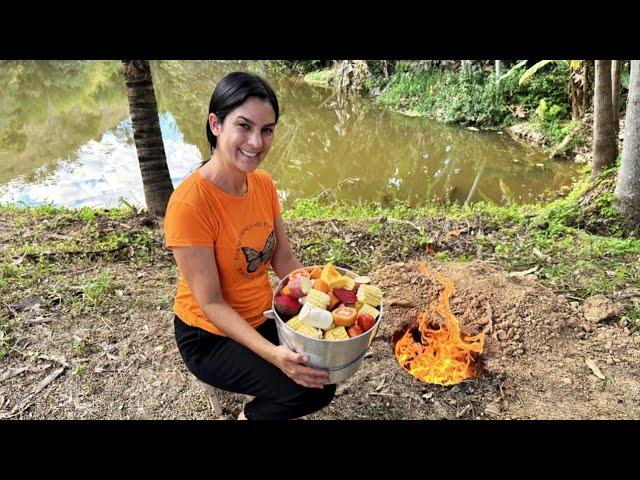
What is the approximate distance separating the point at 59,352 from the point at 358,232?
2.83 m

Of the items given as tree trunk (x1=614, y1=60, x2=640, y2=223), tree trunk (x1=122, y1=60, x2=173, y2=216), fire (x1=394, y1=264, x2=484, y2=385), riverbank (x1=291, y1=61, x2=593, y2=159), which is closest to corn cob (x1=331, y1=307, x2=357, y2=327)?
fire (x1=394, y1=264, x2=484, y2=385)

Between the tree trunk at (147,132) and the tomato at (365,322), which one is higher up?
the tree trunk at (147,132)

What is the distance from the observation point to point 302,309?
70.4 inches

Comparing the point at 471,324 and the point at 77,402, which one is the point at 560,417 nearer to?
the point at 471,324

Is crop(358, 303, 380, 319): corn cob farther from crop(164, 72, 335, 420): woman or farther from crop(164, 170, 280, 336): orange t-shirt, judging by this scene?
crop(164, 170, 280, 336): orange t-shirt

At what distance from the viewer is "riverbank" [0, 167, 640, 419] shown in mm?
2525

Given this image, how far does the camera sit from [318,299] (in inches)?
71.2

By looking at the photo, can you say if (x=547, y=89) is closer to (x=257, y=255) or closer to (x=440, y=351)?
(x=440, y=351)

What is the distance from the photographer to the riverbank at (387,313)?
2.53 metres

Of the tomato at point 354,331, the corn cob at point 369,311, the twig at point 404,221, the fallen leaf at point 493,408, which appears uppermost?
the corn cob at point 369,311

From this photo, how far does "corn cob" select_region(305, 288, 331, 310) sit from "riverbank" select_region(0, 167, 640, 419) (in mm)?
1002

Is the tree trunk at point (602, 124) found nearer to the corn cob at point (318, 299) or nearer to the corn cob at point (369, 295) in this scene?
the corn cob at point (369, 295)

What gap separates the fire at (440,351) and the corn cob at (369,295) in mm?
1038

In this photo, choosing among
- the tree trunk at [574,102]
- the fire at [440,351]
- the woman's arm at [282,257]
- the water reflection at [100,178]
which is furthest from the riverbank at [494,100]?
the woman's arm at [282,257]
